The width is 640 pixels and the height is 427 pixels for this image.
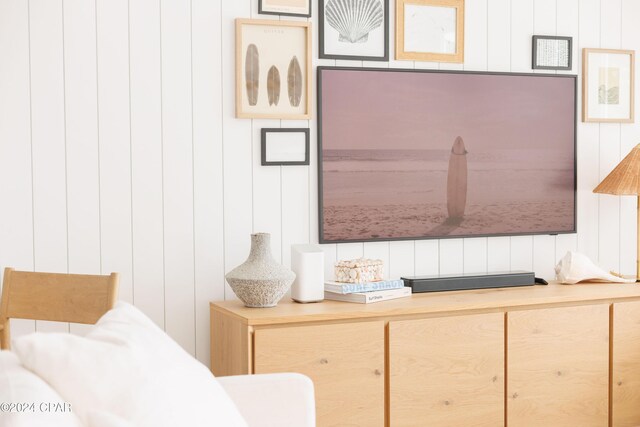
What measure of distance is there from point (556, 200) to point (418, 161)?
690 mm

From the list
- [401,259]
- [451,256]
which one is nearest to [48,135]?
[401,259]

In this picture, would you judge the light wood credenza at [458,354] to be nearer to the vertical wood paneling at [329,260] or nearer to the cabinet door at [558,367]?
the cabinet door at [558,367]

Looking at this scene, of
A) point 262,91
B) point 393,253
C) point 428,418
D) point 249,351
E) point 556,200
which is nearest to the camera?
point 249,351

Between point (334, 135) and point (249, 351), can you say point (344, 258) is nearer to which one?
point (334, 135)

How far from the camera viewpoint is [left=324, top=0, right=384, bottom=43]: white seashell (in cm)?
331

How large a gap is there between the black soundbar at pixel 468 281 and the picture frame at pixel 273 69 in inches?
31.0

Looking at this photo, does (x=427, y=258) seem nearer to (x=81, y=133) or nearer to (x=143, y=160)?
(x=143, y=160)

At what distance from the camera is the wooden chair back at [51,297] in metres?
2.67

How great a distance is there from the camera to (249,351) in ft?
9.08

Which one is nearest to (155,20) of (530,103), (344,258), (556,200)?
(344,258)

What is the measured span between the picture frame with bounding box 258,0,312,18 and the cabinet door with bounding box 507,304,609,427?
141 centimetres

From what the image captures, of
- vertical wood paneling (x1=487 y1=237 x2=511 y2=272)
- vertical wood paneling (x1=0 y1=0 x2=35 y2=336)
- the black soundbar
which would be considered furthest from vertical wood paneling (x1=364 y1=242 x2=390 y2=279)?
vertical wood paneling (x1=0 y1=0 x2=35 y2=336)

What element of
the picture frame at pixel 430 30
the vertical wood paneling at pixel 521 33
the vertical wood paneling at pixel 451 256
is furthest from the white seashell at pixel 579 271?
the picture frame at pixel 430 30

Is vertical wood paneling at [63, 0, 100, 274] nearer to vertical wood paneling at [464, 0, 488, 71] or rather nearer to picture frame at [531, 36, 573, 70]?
vertical wood paneling at [464, 0, 488, 71]
